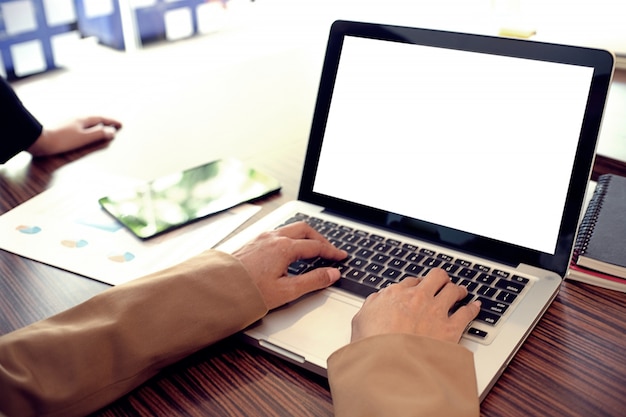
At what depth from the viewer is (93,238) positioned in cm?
95

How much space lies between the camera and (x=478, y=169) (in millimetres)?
823

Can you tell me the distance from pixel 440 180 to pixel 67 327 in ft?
1.63

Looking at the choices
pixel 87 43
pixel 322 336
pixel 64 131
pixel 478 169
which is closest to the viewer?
pixel 322 336

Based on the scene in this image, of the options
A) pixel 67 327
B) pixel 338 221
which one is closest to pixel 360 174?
pixel 338 221

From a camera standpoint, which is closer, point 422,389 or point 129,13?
point 422,389

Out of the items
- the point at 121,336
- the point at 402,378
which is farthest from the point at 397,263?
the point at 121,336

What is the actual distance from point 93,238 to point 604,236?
2.37 feet

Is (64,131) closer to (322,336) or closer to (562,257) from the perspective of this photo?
(322,336)

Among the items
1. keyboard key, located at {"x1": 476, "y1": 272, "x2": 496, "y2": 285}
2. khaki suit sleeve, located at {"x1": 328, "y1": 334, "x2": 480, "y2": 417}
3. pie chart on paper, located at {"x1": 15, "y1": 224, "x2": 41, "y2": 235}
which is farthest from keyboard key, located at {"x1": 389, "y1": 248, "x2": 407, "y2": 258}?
pie chart on paper, located at {"x1": 15, "y1": 224, "x2": 41, "y2": 235}

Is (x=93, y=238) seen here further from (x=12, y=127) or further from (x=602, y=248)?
(x=602, y=248)

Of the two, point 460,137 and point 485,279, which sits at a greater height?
point 460,137

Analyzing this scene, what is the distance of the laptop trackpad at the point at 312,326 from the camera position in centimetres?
70

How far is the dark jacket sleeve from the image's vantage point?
118 cm

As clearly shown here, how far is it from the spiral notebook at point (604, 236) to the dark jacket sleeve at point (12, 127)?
0.97 m
